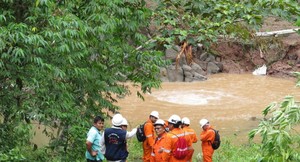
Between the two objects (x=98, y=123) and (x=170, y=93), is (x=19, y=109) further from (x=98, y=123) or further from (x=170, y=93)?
(x=170, y=93)

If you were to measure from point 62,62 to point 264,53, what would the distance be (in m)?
22.6

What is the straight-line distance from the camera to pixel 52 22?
22.2 feet

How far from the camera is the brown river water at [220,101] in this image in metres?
15.9

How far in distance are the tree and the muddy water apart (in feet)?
17.6

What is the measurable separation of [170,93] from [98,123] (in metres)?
15.4

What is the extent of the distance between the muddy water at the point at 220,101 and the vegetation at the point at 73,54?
4439 mm

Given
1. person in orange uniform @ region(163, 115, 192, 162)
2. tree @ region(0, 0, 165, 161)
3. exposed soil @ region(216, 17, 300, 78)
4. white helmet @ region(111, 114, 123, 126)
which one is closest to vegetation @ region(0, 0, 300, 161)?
tree @ region(0, 0, 165, 161)

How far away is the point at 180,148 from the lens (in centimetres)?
733

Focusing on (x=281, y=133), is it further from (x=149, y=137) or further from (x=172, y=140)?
(x=149, y=137)

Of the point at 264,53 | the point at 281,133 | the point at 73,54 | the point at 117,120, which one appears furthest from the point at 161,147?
the point at 264,53

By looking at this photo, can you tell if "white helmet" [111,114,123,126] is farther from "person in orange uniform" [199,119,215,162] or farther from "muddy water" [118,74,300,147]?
"muddy water" [118,74,300,147]

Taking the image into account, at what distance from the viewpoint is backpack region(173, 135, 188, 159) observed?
724 cm

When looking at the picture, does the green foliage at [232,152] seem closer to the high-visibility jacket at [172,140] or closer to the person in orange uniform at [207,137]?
the person in orange uniform at [207,137]

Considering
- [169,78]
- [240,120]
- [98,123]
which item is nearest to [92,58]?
[98,123]
